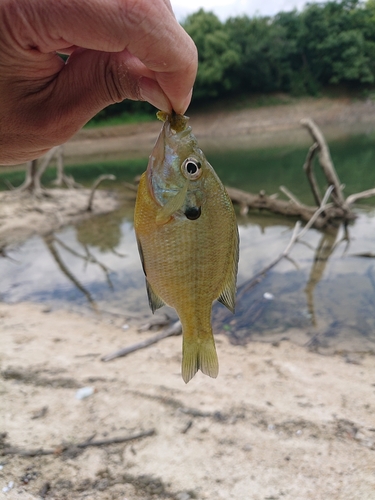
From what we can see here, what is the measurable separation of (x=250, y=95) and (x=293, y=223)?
42.3m

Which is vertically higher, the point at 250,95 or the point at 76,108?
the point at 250,95

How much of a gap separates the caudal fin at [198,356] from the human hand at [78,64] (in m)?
1.24

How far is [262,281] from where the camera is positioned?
8555mm

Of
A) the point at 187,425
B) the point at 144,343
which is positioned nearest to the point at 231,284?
the point at 187,425

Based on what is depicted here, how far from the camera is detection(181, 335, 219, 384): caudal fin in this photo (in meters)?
2.14

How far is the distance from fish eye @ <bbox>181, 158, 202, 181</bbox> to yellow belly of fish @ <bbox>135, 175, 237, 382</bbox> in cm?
13

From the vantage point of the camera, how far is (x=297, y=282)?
856 centimetres

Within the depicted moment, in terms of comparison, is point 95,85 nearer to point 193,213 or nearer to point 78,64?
point 78,64

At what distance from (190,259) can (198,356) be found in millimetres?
593

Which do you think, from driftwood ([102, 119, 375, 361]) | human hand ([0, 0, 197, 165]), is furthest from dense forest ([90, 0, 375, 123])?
human hand ([0, 0, 197, 165])

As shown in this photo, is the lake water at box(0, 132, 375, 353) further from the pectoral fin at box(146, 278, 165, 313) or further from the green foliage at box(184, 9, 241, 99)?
the green foliage at box(184, 9, 241, 99)

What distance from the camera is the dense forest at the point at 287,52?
4722 centimetres

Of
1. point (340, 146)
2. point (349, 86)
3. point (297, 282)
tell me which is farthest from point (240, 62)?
point (297, 282)

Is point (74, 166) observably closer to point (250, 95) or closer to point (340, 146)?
point (340, 146)
